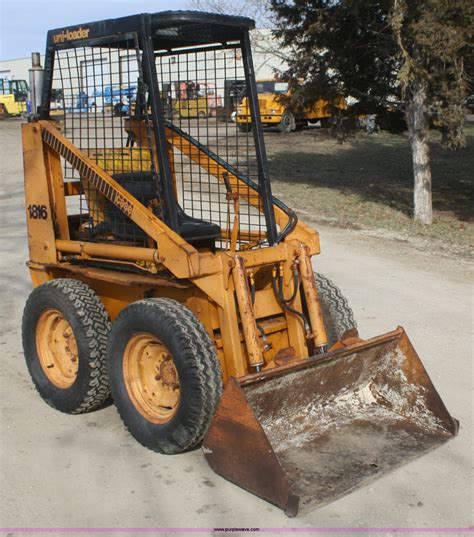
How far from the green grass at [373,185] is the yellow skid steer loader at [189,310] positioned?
6.01 meters

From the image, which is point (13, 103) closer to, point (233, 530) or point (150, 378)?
point (150, 378)

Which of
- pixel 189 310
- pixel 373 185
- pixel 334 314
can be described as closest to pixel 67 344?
pixel 189 310

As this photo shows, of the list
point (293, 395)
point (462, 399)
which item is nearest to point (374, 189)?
point (462, 399)

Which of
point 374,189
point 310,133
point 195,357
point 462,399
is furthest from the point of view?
point 310,133

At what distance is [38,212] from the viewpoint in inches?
202

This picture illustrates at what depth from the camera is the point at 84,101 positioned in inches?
189

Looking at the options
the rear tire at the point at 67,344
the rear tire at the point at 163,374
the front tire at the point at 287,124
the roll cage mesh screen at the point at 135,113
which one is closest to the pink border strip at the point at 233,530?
the rear tire at the point at 163,374

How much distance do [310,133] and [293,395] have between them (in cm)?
2374

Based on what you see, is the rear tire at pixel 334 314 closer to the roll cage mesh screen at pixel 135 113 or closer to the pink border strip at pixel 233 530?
the roll cage mesh screen at pixel 135 113

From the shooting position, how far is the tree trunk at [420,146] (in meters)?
12.2

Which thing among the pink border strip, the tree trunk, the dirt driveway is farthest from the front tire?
the pink border strip

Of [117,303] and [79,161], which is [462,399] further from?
[79,161]

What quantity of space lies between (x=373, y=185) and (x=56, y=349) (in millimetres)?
12036

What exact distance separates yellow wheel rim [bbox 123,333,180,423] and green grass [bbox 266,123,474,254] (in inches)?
266
